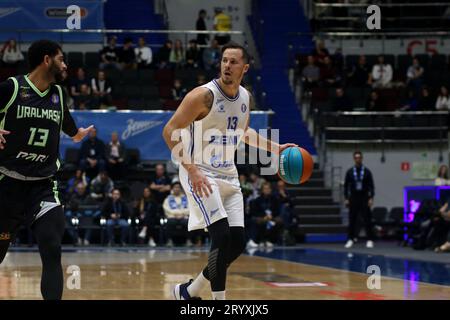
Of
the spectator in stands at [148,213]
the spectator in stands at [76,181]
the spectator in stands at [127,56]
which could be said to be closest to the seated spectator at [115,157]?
the spectator in stands at [76,181]

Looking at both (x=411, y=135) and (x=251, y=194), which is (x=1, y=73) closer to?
(x=251, y=194)

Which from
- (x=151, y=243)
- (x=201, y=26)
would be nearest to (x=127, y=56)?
(x=201, y=26)

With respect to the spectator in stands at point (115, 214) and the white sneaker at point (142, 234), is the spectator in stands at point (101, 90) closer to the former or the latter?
the spectator in stands at point (115, 214)

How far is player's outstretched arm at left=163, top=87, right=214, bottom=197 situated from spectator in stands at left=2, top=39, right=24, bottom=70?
14777 millimetres

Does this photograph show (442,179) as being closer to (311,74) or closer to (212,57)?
(311,74)

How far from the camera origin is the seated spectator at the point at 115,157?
756 inches

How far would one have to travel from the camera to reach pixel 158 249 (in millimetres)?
17828

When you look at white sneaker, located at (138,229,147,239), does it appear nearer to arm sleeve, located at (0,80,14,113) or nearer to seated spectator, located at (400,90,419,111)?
seated spectator, located at (400,90,419,111)

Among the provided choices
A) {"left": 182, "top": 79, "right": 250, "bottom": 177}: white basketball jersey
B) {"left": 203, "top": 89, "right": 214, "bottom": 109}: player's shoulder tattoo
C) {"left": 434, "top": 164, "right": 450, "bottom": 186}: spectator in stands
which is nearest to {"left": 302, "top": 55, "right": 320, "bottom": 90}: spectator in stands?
{"left": 434, "top": 164, "right": 450, "bottom": 186}: spectator in stands

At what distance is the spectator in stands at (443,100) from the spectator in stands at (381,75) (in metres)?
1.42

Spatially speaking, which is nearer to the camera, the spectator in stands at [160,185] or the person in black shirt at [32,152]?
the person in black shirt at [32,152]

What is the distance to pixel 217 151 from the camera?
23.4 ft

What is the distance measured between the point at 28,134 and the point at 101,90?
14242 mm

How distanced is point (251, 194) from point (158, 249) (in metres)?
2.64
